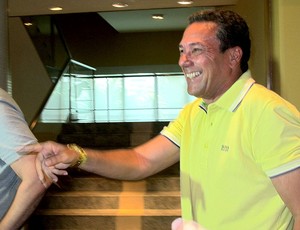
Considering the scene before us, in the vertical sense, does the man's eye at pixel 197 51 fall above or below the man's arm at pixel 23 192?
above

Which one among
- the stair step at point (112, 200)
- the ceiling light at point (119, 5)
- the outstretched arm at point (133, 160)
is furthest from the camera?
the ceiling light at point (119, 5)

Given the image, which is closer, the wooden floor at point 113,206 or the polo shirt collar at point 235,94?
the polo shirt collar at point 235,94

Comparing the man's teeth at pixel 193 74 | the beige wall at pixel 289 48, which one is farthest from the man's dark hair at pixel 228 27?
the beige wall at pixel 289 48

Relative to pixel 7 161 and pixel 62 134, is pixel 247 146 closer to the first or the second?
pixel 7 161

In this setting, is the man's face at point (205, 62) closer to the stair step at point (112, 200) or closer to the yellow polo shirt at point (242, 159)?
the yellow polo shirt at point (242, 159)

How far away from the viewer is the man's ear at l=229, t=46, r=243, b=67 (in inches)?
63.8

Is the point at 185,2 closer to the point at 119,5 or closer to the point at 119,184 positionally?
the point at 119,5

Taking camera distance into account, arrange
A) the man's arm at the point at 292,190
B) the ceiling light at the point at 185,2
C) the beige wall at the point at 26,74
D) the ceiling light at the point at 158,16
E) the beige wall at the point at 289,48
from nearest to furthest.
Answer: the man's arm at the point at 292,190 < the beige wall at the point at 289,48 < the ceiling light at the point at 185,2 < the beige wall at the point at 26,74 < the ceiling light at the point at 158,16

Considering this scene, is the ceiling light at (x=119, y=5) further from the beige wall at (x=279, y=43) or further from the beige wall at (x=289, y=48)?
the beige wall at (x=289, y=48)

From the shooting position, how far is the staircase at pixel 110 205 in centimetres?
455

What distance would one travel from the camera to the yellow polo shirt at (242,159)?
52.4 inches

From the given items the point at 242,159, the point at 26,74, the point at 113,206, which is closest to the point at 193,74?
the point at 242,159

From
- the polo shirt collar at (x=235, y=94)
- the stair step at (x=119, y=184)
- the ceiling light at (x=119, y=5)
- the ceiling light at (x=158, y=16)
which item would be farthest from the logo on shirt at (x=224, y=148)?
the ceiling light at (x=158, y=16)

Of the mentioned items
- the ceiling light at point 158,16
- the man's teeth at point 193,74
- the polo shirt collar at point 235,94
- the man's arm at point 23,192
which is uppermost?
the ceiling light at point 158,16
